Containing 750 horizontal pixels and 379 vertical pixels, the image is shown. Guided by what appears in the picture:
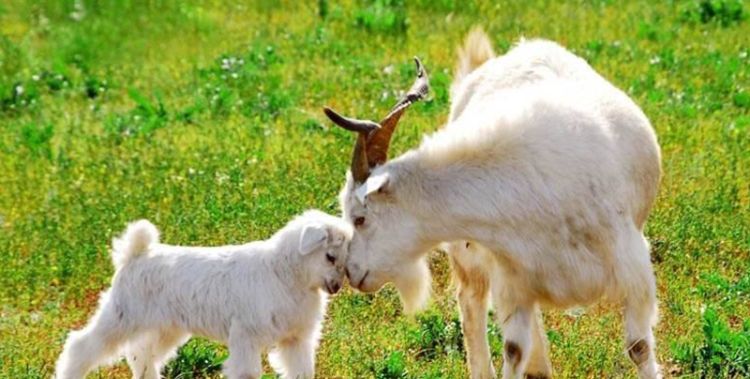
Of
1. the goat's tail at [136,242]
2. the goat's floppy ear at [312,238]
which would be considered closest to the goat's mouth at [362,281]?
the goat's floppy ear at [312,238]

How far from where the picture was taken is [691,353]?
26.6 ft

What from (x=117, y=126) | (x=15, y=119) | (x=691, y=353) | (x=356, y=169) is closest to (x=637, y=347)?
(x=691, y=353)

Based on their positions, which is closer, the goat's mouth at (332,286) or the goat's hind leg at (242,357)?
the goat's hind leg at (242,357)

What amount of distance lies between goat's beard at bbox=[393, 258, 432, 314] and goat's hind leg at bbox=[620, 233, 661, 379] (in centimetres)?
97

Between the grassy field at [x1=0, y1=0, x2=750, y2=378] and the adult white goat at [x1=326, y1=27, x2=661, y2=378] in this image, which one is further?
the grassy field at [x1=0, y1=0, x2=750, y2=378]

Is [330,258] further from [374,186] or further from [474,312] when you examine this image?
[474,312]

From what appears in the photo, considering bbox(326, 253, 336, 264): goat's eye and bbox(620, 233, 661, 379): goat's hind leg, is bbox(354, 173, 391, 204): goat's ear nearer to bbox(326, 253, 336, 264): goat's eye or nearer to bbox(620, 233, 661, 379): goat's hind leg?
bbox(326, 253, 336, 264): goat's eye

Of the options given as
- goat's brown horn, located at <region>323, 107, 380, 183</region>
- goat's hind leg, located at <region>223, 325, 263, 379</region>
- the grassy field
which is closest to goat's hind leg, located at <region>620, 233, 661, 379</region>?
the grassy field

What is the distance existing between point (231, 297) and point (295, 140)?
4943mm

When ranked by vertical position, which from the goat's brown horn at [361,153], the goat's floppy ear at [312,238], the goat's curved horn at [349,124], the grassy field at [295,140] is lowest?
the grassy field at [295,140]

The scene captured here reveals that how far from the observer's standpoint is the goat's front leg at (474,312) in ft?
27.5

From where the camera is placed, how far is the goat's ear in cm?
703

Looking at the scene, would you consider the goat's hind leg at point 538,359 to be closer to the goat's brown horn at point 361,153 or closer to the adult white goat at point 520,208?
the adult white goat at point 520,208

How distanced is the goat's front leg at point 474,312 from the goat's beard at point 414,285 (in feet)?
2.00
